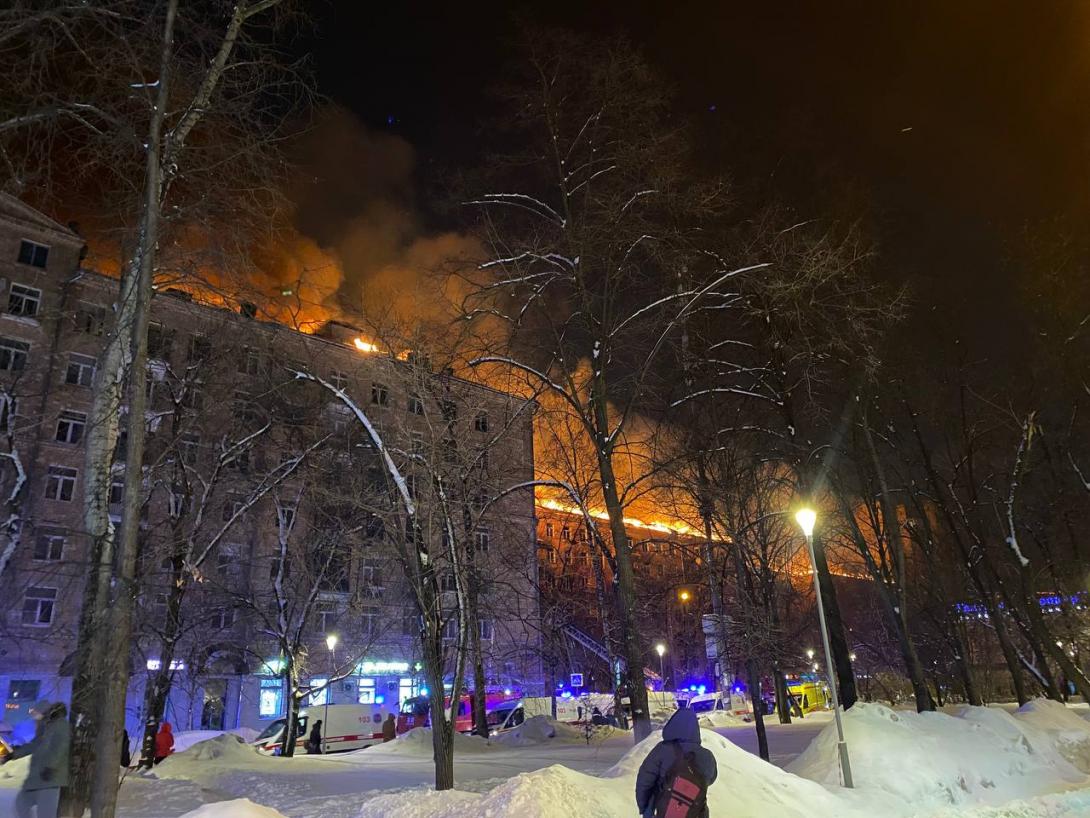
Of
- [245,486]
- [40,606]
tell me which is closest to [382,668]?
[40,606]

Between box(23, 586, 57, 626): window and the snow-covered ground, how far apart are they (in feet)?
64.1

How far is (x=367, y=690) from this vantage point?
44562mm

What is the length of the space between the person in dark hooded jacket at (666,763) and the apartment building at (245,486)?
5.87 m

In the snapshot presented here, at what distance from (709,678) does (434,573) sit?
64.0 meters

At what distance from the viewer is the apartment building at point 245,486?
1362cm

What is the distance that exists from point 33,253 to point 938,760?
46.6 metres

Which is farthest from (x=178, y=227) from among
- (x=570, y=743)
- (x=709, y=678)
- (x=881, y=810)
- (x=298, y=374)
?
(x=709, y=678)

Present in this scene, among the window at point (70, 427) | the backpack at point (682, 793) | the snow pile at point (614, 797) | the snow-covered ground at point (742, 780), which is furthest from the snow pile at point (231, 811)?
the window at point (70, 427)

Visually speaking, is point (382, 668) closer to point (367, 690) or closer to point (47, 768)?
point (367, 690)

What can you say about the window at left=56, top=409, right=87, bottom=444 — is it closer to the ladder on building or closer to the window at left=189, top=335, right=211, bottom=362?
the window at left=189, top=335, right=211, bottom=362

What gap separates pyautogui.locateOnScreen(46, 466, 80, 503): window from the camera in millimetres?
36844

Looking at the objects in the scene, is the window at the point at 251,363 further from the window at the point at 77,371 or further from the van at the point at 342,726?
the window at the point at 77,371

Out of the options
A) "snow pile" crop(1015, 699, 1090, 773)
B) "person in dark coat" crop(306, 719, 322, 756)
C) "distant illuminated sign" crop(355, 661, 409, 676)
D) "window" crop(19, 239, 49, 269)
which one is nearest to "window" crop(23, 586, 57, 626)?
Result: "person in dark coat" crop(306, 719, 322, 756)

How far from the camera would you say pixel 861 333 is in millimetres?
14188
